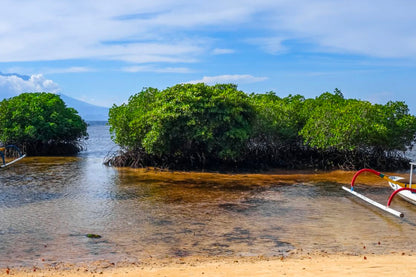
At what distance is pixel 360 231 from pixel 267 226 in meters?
2.56

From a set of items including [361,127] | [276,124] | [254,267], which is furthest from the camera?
[276,124]

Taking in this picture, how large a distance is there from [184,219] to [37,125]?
69.4 ft

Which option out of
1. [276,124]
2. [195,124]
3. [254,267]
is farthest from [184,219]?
[276,124]

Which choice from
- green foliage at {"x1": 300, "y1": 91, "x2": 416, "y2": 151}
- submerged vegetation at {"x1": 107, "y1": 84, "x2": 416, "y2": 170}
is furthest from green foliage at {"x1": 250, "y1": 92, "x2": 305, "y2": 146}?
green foliage at {"x1": 300, "y1": 91, "x2": 416, "y2": 151}

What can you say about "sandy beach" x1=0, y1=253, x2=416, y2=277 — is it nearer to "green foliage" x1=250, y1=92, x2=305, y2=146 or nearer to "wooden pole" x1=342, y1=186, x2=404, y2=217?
"wooden pole" x1=342, y1=186, x2=404, y2=217

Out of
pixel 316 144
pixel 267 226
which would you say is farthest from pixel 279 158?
pixel 267 226

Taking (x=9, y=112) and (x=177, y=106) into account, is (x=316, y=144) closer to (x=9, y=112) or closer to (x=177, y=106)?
(x=177, y=106)

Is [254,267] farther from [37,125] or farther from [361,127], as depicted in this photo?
[37,125]

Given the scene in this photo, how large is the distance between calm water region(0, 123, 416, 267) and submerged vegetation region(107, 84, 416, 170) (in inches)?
105

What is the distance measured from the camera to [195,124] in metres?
22.1

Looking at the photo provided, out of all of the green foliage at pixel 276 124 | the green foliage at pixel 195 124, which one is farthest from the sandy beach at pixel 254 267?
the green foliage at pixel 276 124

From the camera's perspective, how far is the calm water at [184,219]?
10117mm

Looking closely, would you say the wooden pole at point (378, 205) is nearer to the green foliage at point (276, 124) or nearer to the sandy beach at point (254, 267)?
the sandy beach at point (254, 267)

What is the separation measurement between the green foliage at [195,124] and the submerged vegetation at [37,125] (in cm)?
931
